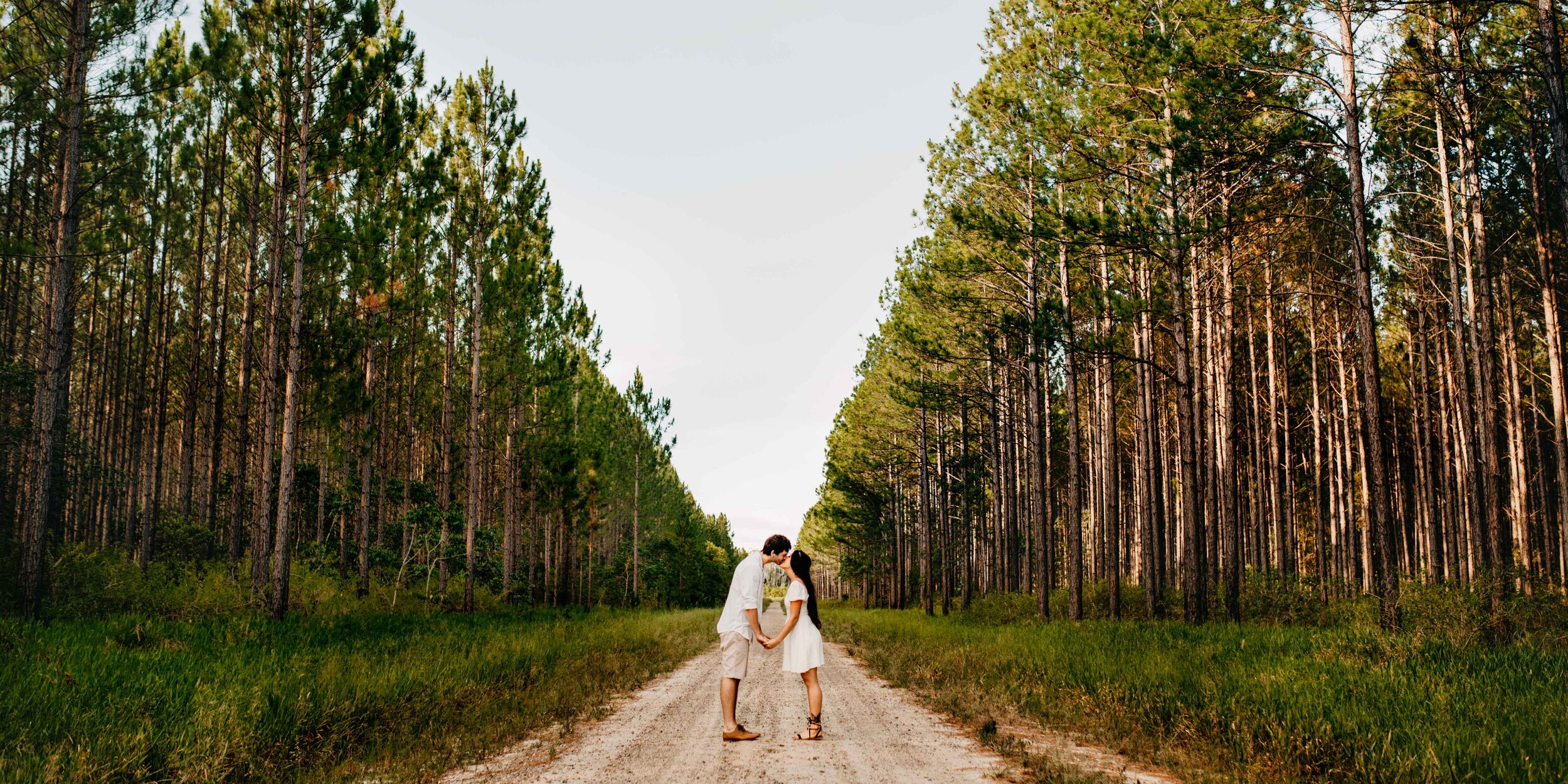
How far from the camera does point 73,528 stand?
91.8 ft

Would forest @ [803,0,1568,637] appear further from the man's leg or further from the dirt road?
the man's leg

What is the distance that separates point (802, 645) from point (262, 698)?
4252mm

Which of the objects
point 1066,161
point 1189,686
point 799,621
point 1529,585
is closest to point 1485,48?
point 1066,161

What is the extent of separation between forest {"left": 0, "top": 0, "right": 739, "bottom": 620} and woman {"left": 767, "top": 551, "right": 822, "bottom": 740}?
9.25 metres

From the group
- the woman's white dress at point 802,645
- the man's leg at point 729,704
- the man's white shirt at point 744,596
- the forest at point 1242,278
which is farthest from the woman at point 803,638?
the forest at point 1242,278

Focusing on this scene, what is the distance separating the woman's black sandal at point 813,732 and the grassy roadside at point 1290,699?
1.66m

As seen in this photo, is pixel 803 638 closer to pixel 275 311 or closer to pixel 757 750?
pixel 757 750

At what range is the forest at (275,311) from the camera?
1311 centimetres

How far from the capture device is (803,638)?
684 centimetres

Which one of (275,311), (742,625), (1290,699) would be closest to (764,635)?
(742,625)

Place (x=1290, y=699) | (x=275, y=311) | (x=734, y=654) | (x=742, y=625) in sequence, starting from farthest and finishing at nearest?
(x=275, y=311) → (x=742, y=625) → (x=734, y=654) → (x=1290, y=699)

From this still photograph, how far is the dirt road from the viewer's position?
5.23 metres

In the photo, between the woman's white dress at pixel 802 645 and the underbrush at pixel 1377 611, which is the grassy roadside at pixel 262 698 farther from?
the underbrush at pixel 1377 611

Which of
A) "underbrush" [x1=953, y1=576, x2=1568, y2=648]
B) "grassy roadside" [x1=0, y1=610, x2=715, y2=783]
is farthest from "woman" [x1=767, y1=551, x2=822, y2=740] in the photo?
"underbrush" [x1=953, y1=576, x2=1568, y2=648]
